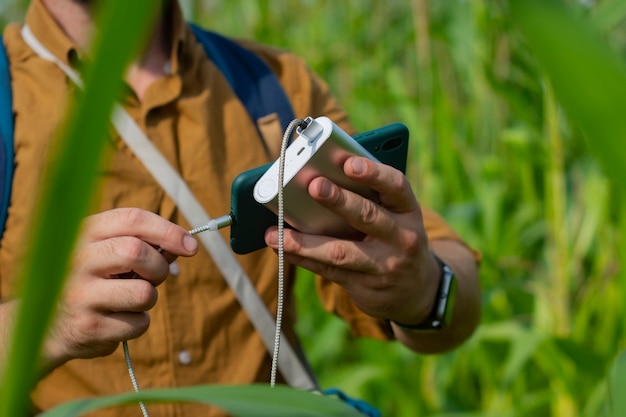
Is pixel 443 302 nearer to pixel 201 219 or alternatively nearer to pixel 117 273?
pixel 201 219

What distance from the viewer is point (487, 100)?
2.23 meters

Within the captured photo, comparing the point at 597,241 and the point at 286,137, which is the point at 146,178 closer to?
the point at 286,137

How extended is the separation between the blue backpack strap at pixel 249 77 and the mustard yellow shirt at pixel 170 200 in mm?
17

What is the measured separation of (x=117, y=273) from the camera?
74 centimetres

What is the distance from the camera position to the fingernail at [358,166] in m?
0.78

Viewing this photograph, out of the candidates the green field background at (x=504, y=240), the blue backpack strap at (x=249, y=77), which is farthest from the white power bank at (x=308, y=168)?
the green field background at (x=504, y=240)

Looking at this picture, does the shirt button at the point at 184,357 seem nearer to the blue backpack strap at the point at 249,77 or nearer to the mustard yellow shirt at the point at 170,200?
the mustard yellow shirt at the point at 170,200

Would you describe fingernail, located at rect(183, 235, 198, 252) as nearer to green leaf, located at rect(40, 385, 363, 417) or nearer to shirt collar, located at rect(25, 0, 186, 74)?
green leaf, located at rect(40, 385, 363, 417)

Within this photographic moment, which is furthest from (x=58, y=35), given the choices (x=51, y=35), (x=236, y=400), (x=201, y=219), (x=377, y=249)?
(x=236, y=400)

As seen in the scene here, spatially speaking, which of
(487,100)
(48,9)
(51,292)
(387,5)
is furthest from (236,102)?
(387,5)

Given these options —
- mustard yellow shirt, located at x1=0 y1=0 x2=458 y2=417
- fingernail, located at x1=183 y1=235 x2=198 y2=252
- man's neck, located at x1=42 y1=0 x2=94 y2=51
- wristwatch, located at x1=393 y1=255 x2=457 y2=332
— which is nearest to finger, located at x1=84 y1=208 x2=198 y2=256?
fingernail, located at x1=183 y1=235 x2=198 y2=252

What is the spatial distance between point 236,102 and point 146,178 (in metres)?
0.18

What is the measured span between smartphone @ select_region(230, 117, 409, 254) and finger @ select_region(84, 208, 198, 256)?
8 cm

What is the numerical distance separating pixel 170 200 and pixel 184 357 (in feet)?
0.59
